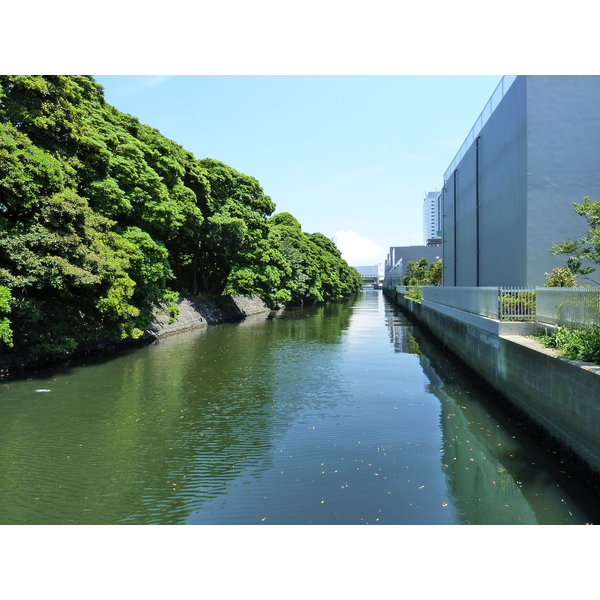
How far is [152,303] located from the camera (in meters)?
23.5

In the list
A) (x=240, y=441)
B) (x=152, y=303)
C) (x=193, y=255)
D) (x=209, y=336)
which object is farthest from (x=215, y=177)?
(x=240, y=441)

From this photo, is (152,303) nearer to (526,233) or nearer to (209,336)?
(209,336)

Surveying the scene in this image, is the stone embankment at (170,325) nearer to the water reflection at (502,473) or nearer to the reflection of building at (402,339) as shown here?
the reflection of building at (402,339)

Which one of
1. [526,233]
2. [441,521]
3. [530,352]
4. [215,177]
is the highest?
[215,177]

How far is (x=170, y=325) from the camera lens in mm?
29656

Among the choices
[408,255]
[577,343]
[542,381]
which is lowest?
[542,381]

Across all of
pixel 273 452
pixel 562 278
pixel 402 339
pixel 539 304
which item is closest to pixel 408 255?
pixel 402 339

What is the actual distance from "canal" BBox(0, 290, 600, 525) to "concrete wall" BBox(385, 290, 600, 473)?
419 mm

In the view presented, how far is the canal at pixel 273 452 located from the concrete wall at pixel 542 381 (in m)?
0.42

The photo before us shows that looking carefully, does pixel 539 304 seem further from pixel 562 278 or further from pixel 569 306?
pixel 562 278

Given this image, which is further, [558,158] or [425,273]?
[425,273]

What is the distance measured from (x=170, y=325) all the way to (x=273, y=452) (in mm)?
21773

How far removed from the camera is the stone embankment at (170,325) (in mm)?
16031

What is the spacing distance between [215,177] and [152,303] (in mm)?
16706
